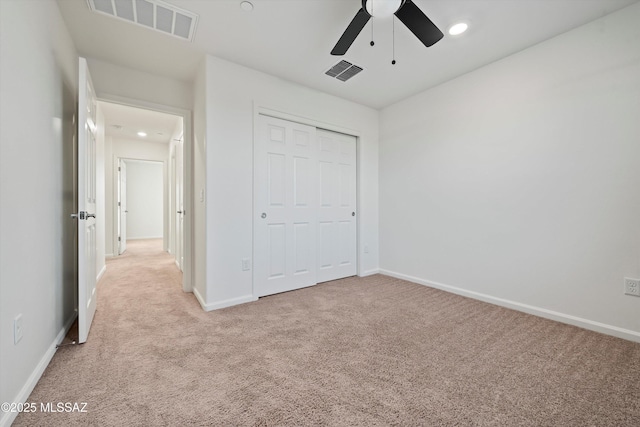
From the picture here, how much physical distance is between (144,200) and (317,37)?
8511 millimetres

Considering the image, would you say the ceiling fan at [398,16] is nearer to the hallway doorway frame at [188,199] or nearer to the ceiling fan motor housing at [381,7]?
the ceiling fan motor housing at [381,7]

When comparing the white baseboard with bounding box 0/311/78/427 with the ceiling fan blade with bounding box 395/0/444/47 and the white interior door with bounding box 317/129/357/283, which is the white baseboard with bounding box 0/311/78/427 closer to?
the white interior door with bounding box 317/129/357/283

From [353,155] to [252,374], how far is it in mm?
3128

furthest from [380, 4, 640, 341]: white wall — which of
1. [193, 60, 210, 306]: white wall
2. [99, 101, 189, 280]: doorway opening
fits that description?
[99, 101, 189, 280]: doorway opening

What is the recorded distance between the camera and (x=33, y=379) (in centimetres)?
145

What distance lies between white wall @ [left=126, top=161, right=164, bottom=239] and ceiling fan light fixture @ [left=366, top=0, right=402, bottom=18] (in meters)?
8.58

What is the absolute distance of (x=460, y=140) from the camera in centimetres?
309

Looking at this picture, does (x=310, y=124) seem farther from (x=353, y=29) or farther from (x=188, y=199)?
(x=188, y=199)

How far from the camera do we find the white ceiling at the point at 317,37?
2.02 meters

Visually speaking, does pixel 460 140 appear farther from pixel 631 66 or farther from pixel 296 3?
pixel 296 3

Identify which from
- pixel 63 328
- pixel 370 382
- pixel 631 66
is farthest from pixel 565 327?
pixel 63 328

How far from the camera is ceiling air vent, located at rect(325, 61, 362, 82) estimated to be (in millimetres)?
2840

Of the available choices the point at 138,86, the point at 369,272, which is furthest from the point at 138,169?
the point at 369,272

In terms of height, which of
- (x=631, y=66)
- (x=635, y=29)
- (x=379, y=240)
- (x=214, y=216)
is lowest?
(x=379, y=240)
